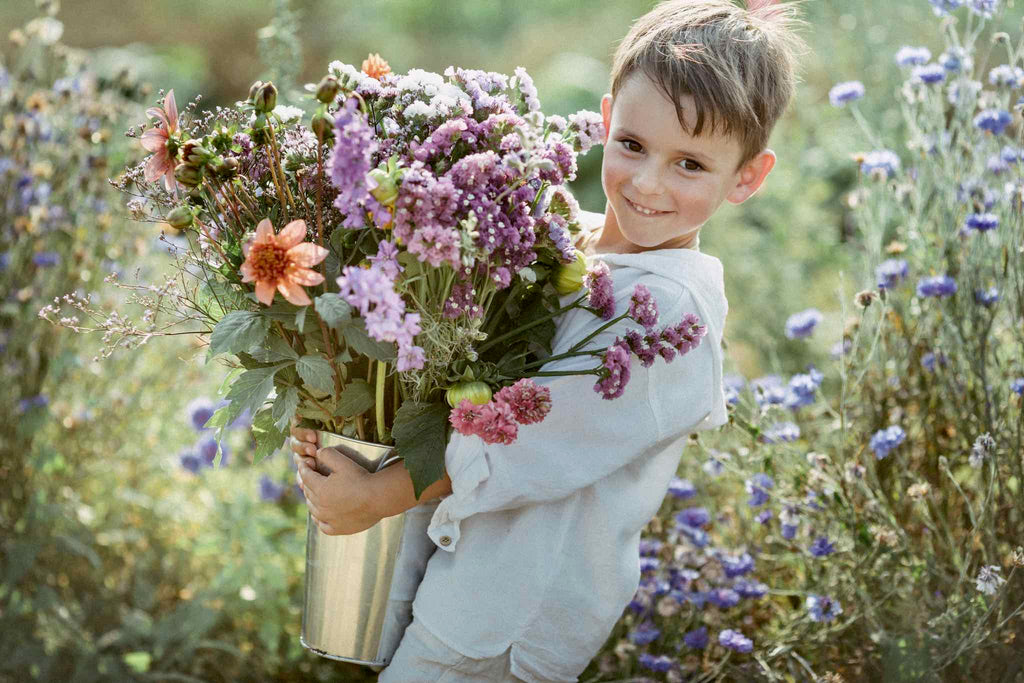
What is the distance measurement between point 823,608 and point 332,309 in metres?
1.12


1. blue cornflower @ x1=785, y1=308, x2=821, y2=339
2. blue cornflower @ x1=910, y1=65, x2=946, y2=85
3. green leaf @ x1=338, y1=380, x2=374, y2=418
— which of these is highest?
blue cornflower @ x1=910, y1=65, x2=946, y2=85

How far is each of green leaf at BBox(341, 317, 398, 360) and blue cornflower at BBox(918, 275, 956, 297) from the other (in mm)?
1152

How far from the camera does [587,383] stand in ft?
4.50

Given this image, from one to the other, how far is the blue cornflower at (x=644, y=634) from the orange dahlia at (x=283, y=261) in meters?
1.03

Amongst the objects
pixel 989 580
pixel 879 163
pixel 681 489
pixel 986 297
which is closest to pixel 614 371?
pixel 989 580

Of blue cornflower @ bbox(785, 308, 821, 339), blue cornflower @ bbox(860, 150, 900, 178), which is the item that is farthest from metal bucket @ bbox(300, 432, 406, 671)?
blue cornflower @ bbox(860, 150, 900, 178)

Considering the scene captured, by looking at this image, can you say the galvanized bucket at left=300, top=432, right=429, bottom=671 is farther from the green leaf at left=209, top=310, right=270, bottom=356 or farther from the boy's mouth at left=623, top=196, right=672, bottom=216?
the boy's mouth at left=623, top=196, right=672, bottom=216

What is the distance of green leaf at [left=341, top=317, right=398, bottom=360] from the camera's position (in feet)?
3.85

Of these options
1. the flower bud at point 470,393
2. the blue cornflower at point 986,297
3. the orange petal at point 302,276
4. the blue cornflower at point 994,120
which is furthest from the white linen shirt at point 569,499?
the blue cornflower at point 994,120

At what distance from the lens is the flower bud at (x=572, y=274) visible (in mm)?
1319

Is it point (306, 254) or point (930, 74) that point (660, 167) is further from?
point (930, 74)

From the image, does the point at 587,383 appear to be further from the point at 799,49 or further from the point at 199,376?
the point at 199,376

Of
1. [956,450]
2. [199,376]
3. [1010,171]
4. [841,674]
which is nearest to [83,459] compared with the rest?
[199,376]

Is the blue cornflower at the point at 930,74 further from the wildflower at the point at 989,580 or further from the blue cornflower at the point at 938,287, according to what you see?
the wildflower at the point at 989,580
